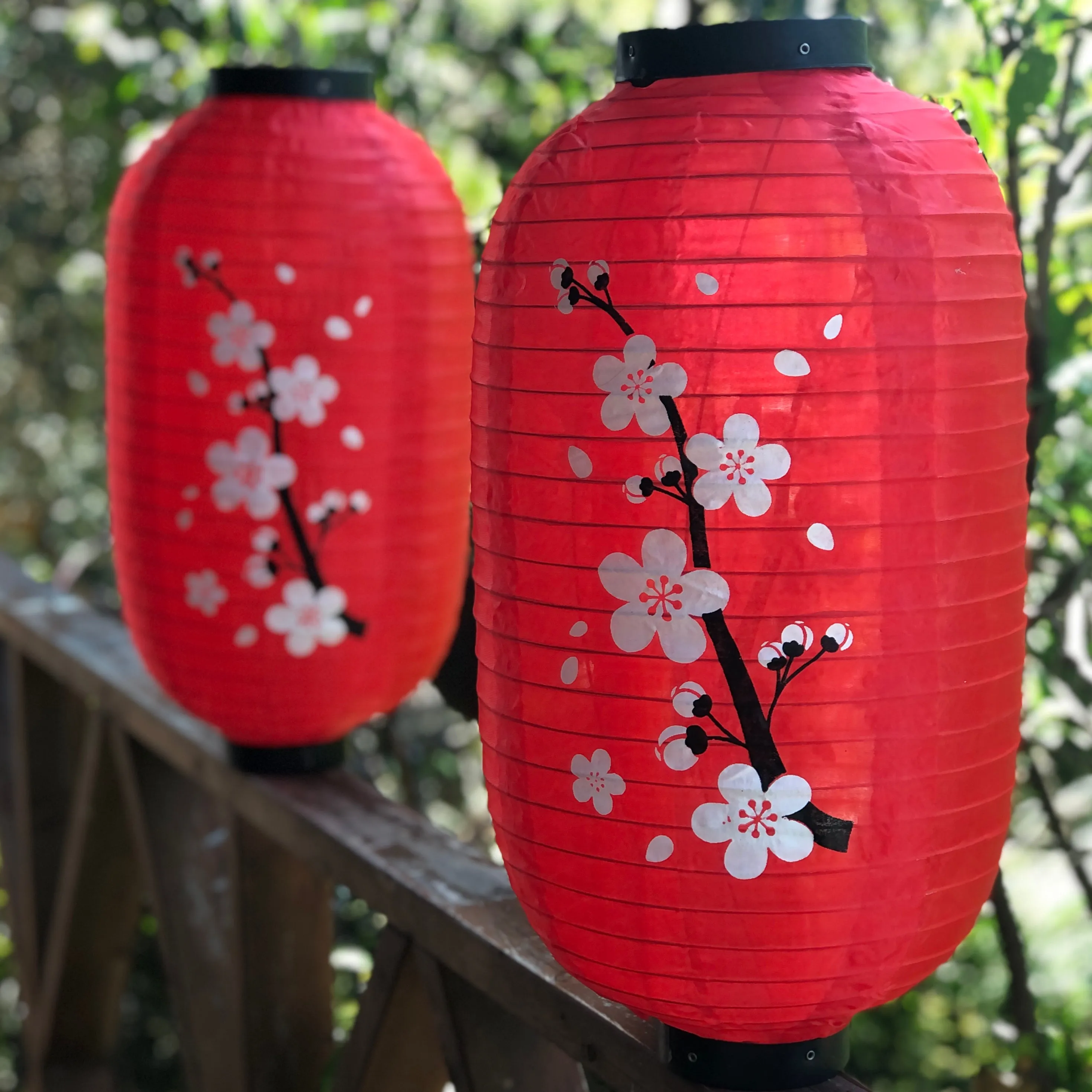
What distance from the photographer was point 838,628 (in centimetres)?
53

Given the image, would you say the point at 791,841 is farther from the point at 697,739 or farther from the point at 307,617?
the point at 307,617

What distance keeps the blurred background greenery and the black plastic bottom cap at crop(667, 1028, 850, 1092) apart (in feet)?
0.94

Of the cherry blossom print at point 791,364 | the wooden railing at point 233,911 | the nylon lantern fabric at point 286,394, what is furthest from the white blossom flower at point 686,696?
the nylon lantern fabric at point 286,394

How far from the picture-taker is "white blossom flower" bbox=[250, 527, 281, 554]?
0.94 metres

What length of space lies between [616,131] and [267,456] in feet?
1.42

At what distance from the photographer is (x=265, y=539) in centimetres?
94

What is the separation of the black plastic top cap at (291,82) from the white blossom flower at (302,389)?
188mm

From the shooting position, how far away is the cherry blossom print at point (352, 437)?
92cm

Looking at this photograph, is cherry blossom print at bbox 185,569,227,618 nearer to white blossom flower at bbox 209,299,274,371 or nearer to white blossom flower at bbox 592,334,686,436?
white blossom flower at bbox 209,299,274,371

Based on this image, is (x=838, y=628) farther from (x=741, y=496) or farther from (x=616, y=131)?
(x=616, y=131)

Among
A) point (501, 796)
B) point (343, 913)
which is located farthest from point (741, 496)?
point (343, 913)

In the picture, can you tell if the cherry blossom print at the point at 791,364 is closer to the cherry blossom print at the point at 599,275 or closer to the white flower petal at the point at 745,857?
the cherry blossom print at the point at 599,275

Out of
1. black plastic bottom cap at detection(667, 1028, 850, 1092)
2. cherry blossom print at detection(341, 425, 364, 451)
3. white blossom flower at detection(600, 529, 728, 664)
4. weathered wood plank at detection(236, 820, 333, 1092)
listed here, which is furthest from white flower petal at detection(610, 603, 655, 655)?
weathered wood plank at detection(236, 820, 333, 1092)

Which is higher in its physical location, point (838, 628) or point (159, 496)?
point (838, 628)
